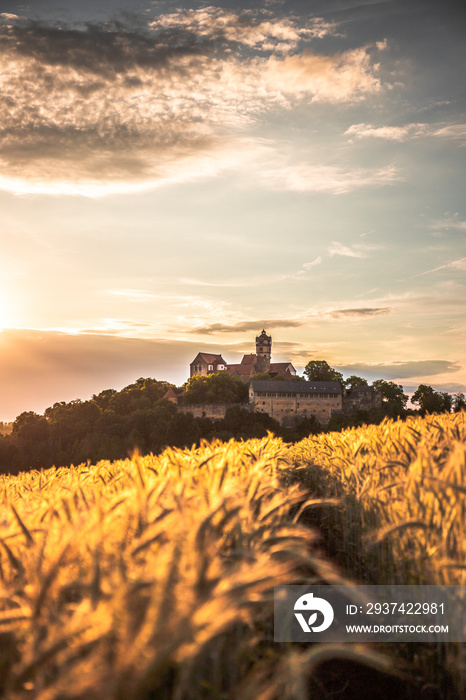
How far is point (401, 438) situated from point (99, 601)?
3452mm

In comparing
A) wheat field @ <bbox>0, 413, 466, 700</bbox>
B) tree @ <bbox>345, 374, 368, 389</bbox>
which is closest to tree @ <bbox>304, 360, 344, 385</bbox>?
tree @ <bbox>345, 374, 368, 389</bbox>

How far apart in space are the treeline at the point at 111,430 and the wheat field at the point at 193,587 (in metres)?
37.3

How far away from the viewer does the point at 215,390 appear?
236ft

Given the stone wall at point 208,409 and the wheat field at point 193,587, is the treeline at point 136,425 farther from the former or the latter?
the wheat field at point 193,587

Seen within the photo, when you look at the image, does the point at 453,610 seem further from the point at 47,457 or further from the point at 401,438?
the point at 47,457

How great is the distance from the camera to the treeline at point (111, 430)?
1855 inches

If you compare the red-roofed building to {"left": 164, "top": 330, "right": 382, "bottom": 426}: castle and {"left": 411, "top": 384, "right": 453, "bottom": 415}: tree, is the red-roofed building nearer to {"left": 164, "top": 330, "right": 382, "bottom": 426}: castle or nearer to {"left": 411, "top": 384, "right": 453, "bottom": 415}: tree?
{"left": 164, "top": 330, "right": 382, "bottom": 426}: castle

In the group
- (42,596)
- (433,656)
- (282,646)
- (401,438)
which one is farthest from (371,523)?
(42,596)

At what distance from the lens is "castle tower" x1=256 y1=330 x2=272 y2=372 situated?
99.8 m

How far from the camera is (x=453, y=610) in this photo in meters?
2.67

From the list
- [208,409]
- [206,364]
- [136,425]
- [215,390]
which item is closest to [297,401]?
[215,390]

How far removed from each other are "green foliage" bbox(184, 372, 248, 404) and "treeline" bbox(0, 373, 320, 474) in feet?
0.98

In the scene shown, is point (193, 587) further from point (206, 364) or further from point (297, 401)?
point (206, 364)

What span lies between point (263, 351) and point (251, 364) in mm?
3644
